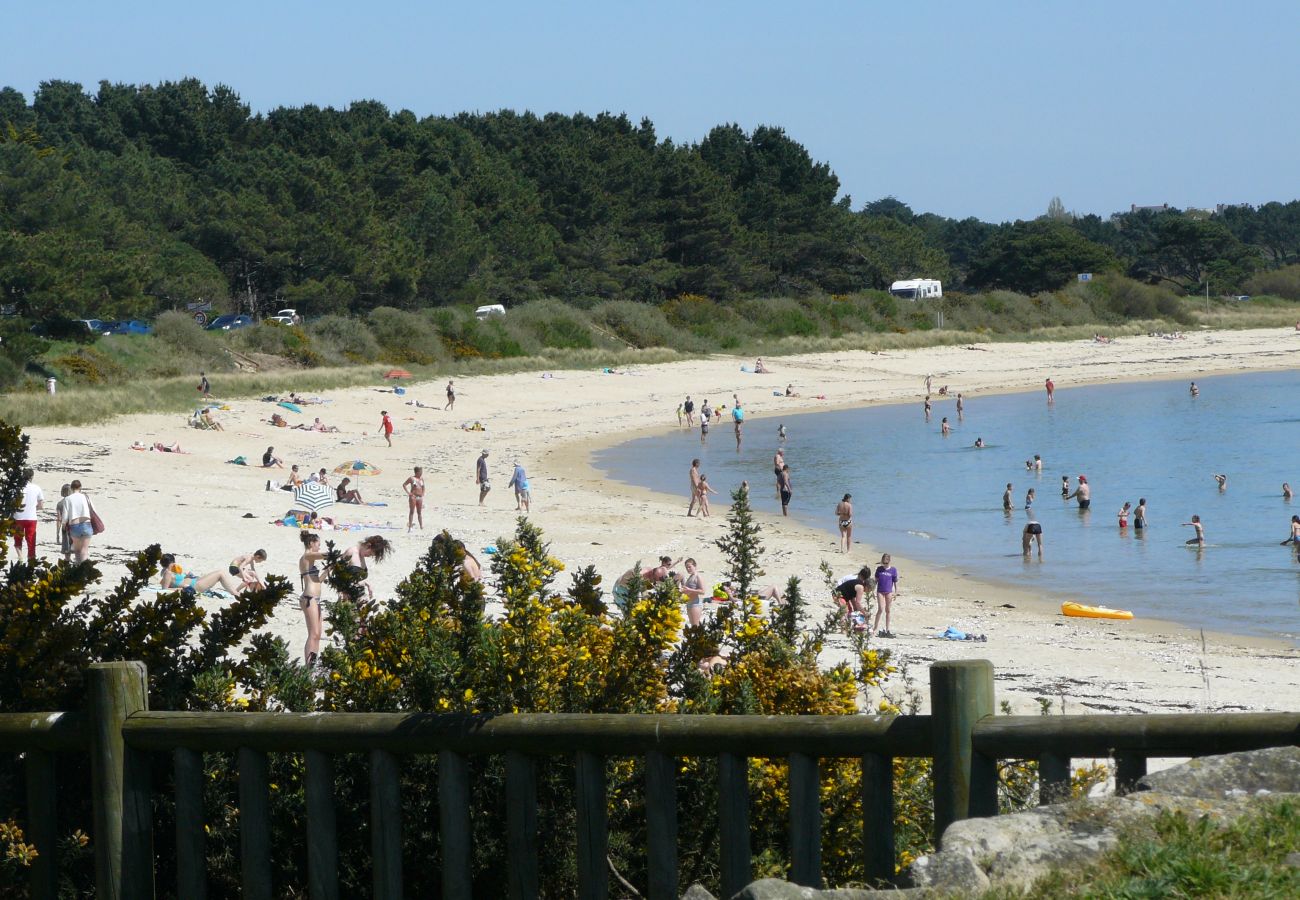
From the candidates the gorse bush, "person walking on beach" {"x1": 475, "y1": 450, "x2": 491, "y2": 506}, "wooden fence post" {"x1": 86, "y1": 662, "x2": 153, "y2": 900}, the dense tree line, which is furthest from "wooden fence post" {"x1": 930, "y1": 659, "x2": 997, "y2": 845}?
the gorse bush

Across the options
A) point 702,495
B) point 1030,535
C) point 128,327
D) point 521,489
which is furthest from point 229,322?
point 1030,535

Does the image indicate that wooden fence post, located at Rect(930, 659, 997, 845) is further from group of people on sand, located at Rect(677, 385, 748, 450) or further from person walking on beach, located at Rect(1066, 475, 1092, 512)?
group of people on sand, located at Rect(677, 385, 748, 450)

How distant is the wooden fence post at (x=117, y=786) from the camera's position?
3729 mm

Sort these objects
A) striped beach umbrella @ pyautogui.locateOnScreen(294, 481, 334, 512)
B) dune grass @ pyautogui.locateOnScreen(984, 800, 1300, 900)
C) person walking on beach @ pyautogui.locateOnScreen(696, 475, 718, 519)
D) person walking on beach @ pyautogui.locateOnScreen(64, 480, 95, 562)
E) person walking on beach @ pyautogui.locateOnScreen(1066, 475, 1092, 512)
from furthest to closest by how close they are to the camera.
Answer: person walking on beach @ pyautogui.locateOnScreen(1066, 475, 1092, 512) → person walking on beach @ pyautogui.locateOnScreen(696, 475, 718, 519) → striped beach umbrella @ pyautogui.locateOnScreen(294, 481, 334, 512) → person walking on beach @ pyautogui.locateOnScreen(64, 480, 95, 562) → dune grass @ pyautogui.locateOnScreen(984, 800, 1300, 900)

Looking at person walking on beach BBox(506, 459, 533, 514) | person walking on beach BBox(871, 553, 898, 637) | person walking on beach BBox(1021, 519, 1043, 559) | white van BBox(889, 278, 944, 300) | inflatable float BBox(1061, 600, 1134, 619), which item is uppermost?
white van BBox(889, 278, 944, 300)

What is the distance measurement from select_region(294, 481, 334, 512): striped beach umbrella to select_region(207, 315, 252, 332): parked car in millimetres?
30382

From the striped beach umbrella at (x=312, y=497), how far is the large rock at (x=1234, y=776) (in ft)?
67.2

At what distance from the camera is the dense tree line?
46438 mm

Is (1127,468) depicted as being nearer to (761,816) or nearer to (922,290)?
(761,816)

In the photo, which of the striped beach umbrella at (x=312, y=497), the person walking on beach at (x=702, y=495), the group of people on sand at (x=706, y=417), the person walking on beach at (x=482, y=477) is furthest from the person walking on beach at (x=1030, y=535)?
the group of people on sand at (x=706, y=417)

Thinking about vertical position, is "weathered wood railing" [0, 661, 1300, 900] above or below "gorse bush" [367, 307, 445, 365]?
below

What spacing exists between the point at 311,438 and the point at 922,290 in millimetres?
56615

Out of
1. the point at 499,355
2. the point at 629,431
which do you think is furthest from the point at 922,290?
the point at 629,431

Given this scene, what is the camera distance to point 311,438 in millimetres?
A: 36844
